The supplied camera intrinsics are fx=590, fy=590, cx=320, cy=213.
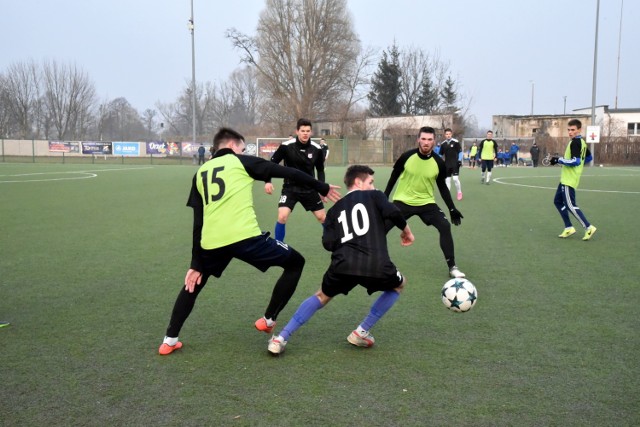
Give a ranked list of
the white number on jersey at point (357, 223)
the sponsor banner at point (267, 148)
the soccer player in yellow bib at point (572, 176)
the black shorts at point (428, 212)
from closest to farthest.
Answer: the white number on jersey at point (357, 223), the black shorts at point (428, 212), the soccer player in yellow bib at point (572, 176), the sponsor banner at point (267, 148)

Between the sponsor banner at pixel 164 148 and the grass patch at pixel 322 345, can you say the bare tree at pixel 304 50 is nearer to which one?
the sponsor banner at pixel 164 148

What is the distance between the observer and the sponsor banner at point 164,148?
167 feet

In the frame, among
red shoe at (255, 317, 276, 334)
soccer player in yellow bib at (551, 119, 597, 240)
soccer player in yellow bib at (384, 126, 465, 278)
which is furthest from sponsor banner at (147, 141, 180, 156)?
red shoe at (255, 317, 276, 334)

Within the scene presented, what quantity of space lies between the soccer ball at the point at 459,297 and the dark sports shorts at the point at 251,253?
1448 mm

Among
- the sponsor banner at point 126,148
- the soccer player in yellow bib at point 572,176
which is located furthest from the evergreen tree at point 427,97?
the soccer player in yellow bib at point 572,176

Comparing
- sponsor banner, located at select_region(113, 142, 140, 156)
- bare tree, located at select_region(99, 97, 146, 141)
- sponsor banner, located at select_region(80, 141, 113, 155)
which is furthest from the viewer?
bare tree, located at select_region(99, 97, 146, 141)

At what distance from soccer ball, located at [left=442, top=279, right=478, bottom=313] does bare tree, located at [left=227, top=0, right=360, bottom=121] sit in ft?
162

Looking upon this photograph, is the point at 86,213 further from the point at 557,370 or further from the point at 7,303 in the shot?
the point at 557,370

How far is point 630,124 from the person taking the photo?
5916 centimetres

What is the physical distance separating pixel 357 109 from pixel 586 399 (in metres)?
57.2

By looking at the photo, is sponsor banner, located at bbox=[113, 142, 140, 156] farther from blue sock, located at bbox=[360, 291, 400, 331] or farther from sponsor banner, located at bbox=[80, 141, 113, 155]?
blue sock, located at bbox=[360, 291, 400, 331]

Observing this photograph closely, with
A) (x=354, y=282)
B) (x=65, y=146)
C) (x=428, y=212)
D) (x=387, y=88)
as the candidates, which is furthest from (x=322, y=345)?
(x=387, y=88)

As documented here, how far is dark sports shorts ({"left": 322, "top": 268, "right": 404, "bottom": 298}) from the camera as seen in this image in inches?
177

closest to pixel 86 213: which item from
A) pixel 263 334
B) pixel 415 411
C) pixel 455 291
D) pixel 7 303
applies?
pixel 7 303
